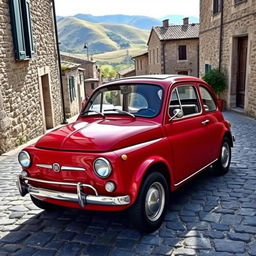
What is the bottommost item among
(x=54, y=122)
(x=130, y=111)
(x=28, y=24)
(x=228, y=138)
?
(x=54, y=122)

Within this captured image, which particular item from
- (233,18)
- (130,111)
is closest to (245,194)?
(130,111)

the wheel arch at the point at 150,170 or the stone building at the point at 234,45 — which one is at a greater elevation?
the stone building at the point at 234,45

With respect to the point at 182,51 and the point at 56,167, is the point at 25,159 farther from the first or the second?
the point at 182,51

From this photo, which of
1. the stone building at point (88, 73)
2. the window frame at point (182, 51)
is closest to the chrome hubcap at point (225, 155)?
the window frame at point (182, 51)

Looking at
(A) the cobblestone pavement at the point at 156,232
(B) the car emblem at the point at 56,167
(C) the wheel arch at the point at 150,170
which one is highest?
(B) the car emblem at the point at 56,167

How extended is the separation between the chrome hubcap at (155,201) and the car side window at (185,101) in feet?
3.09

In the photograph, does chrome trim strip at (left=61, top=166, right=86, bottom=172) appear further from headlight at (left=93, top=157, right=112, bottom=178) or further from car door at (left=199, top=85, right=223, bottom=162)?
car door at (left=199, top=85, right=223, bottom=162)

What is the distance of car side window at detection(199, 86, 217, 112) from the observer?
4.64 m

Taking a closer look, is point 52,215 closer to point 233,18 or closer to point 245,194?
point 245,194

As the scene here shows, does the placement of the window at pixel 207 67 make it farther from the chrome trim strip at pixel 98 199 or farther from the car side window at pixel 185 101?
the chrome trim strip at pixel 98 199

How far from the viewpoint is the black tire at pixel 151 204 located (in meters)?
3.09

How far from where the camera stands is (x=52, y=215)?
383cm

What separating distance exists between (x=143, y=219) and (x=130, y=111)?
137cm

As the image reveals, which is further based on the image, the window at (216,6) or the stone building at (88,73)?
the stone building at (88,73)
